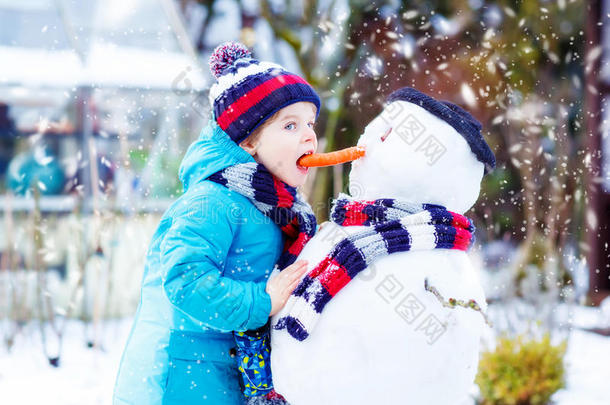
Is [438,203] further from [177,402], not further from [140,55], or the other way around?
[140,55]

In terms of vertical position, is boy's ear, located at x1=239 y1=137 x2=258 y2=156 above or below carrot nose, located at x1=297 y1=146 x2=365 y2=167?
below

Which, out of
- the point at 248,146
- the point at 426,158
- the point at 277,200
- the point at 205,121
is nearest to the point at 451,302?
the point at 426,158

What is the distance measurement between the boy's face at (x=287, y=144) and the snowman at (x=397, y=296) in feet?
0.49

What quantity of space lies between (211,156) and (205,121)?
7.24 feet

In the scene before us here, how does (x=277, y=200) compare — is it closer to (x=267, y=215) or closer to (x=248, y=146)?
(x=267, y=215)

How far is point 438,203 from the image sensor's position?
49.6 inches

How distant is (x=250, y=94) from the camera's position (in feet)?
4.27

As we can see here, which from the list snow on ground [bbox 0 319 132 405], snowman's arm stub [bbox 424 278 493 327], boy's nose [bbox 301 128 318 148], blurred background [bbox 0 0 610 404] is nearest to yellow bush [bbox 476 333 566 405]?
blurred background [bbox 0 0 610 404]

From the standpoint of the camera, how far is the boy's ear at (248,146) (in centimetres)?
134

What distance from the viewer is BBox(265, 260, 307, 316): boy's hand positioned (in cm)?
119

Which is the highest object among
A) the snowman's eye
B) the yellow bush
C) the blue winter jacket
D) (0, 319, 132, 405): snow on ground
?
the snowman's eye

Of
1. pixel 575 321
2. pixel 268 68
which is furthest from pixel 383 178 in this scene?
pixel 575 321

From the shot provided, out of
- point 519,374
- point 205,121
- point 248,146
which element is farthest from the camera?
point 205,121

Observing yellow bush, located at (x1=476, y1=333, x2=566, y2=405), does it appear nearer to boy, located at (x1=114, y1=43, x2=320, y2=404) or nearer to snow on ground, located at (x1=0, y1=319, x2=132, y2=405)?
snow on ground, located at (x1=0, y1=319, x2=132, y2=405)
